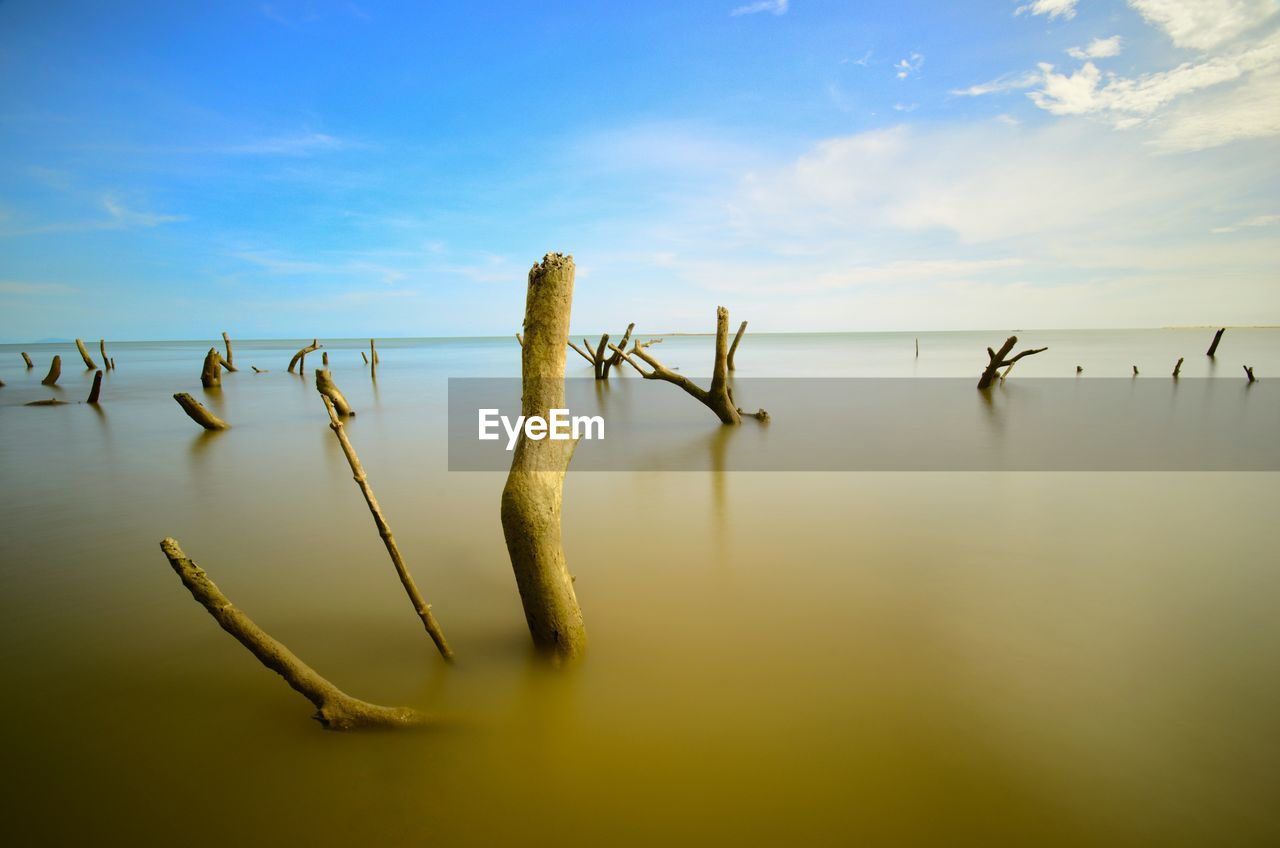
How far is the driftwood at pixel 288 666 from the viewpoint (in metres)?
2.38

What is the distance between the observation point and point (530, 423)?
3.21 metres

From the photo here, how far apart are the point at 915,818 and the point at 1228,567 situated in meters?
4.61

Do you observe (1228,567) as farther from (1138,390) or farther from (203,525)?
A: (1138,390)

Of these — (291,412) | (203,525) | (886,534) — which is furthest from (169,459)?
(886,534)

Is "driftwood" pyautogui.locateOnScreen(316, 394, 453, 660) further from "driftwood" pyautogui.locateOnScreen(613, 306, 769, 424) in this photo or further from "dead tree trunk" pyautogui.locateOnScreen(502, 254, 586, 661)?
"driftwood" pyautogui.locateOnScreen(613, 306, 769, 424)

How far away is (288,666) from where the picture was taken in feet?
8.32

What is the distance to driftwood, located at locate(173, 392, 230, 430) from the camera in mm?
11654

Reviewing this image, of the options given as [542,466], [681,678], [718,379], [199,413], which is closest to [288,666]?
[542,466]

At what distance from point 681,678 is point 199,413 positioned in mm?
13085

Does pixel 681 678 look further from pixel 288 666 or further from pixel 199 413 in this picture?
pixel 199 413

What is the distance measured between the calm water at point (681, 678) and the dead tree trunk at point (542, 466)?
1.83ft

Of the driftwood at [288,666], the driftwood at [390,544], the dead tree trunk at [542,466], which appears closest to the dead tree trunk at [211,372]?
the driftwood at [390,544]

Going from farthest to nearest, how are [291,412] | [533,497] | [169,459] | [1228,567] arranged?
[291,412] → [169,459] → [1228,567] → [533,497]

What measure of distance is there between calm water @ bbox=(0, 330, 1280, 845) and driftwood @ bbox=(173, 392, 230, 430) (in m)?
5.70
